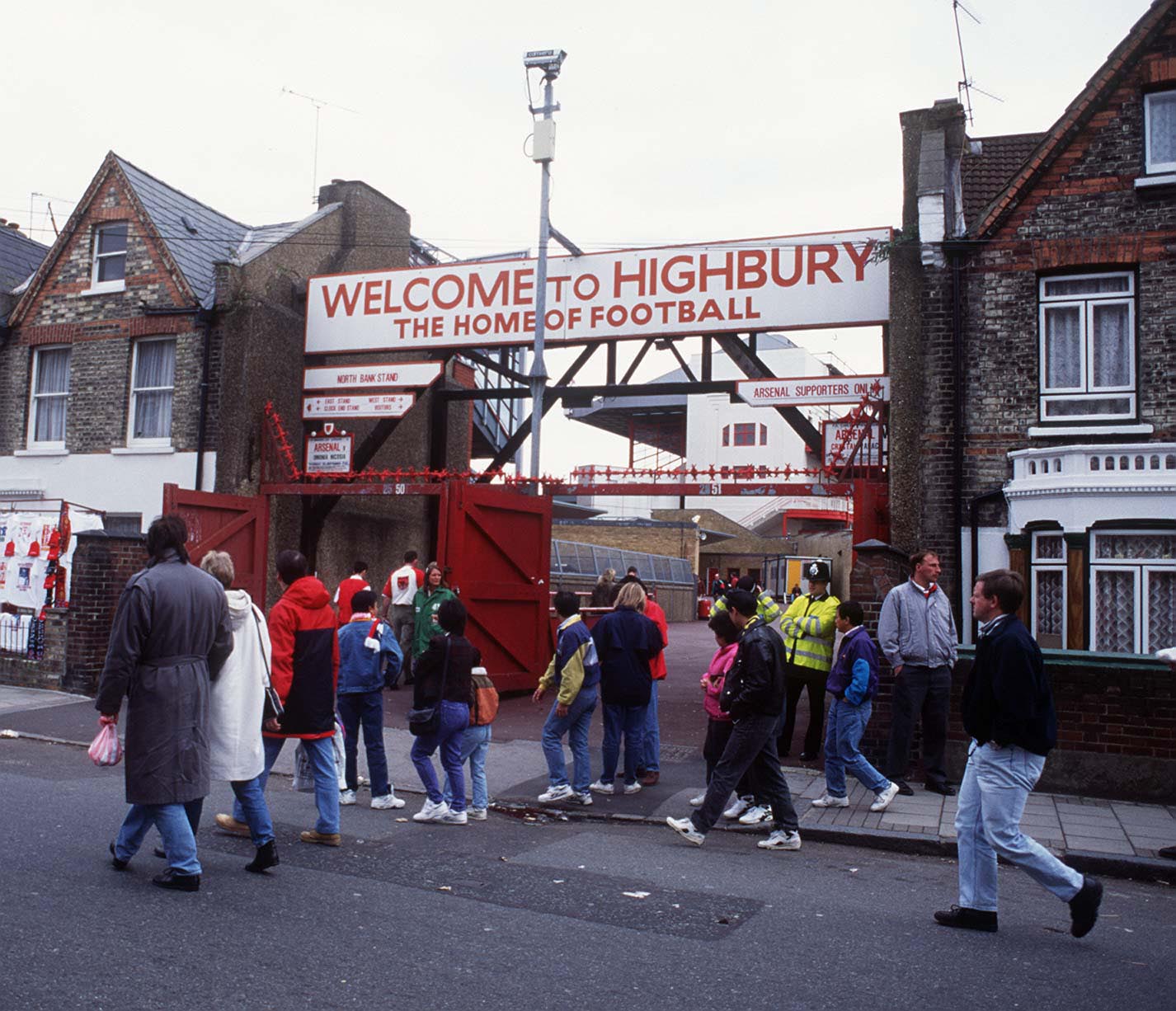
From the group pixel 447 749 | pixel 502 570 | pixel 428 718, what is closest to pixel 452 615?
pixel 428 718

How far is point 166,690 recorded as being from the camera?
5.68m

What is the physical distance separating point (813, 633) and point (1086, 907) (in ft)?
16.1

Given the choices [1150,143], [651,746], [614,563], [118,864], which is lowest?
[118,864]

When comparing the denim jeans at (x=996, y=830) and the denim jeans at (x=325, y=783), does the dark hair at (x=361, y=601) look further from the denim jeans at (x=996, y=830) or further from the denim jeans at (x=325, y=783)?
the denim jeans at (x=996, y=830)

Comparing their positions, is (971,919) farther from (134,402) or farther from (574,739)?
(134,402)

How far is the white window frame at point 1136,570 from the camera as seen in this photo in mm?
12180

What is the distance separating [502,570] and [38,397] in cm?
922

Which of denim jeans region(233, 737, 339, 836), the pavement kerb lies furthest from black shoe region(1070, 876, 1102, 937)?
denim jeans region(233, 737, 339, 836)

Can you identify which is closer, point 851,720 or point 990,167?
point 851,720

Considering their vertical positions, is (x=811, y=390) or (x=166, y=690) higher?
(x=811, y=390)

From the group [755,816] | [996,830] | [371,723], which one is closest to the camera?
[996,830]

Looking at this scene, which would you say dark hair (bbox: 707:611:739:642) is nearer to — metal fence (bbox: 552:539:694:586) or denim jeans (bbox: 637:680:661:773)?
denim jeans (bbox: 637:680:661:773)

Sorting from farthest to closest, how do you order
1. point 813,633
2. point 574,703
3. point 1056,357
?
point 1056,357 < point 813,633 < point 574,703

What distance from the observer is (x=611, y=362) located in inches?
691
